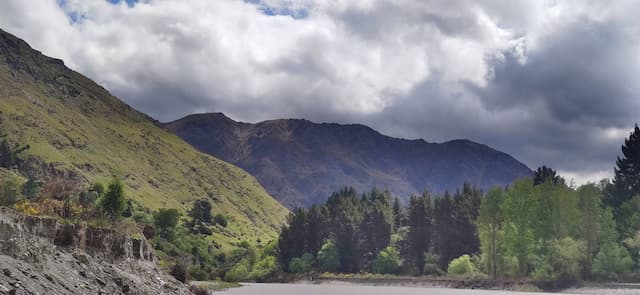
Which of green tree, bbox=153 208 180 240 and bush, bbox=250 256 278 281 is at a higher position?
green tree, bbox=153 208 180 240

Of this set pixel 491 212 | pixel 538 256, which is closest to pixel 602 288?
pixel 538 256

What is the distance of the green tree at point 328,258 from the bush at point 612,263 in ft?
271

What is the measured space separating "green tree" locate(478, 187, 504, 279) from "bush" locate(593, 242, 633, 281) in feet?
80.3

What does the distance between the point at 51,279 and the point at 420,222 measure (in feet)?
478

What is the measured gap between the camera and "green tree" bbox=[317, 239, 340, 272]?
186 metres

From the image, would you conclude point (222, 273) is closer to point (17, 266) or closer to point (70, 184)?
point (70, 184)

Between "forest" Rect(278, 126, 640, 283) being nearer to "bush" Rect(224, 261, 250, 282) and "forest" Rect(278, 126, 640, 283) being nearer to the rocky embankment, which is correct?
"bush" Rect(224, 261, 250, 282)

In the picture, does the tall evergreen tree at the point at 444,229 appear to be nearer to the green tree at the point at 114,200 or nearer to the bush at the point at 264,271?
the bush at the point at 264,271

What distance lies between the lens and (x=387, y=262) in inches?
6875

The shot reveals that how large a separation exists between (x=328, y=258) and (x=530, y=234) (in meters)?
71.1

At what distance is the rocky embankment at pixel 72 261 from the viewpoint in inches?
1507

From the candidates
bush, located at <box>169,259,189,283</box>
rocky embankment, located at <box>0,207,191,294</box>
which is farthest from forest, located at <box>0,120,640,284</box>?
rocky embankment, located at <box>0,207,191,294</box>

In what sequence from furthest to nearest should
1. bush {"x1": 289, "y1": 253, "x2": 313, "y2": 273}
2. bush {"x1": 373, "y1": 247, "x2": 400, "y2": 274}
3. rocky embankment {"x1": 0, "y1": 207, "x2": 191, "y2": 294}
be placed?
bush {"x1": 289, "y1": 253, "x2": 313, "y2": 273} → bush {"x1": 373, "y1": 247, "x2": 400, "y2": 274} → rocky embankment {"x1": 0, "y1": 207, "x2": 191, "y2": 294}

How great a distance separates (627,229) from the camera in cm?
12675
